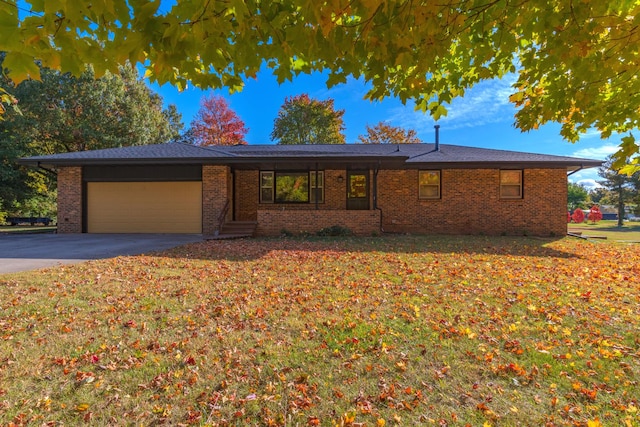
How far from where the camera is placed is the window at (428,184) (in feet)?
44.0

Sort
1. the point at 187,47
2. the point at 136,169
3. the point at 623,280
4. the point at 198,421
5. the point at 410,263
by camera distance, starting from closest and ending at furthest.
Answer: the point at 198,421 < the point at 187,47 < the point at 623,280 < the point at 410,263 < the point at 136,169

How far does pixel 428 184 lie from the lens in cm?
1346

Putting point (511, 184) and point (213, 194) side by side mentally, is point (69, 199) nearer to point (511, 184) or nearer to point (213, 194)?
point (213, 194)

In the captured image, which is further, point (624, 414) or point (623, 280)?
point (623, 280)

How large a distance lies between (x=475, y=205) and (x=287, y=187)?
8.22m

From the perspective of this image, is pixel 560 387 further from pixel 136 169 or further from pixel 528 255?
pixel 136 169

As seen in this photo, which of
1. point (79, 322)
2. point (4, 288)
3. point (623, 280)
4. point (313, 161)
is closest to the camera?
point (79, 322)

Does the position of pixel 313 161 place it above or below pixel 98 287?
above

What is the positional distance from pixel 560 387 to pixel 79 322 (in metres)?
4.82

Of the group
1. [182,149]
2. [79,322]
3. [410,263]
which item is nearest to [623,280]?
[410,263]

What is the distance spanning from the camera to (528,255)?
807cm

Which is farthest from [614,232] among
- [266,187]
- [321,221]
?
[266,187]

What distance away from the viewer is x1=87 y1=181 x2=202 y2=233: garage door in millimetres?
13164

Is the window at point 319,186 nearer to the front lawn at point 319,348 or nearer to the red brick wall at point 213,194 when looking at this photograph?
the red brick wall at point 213,194
